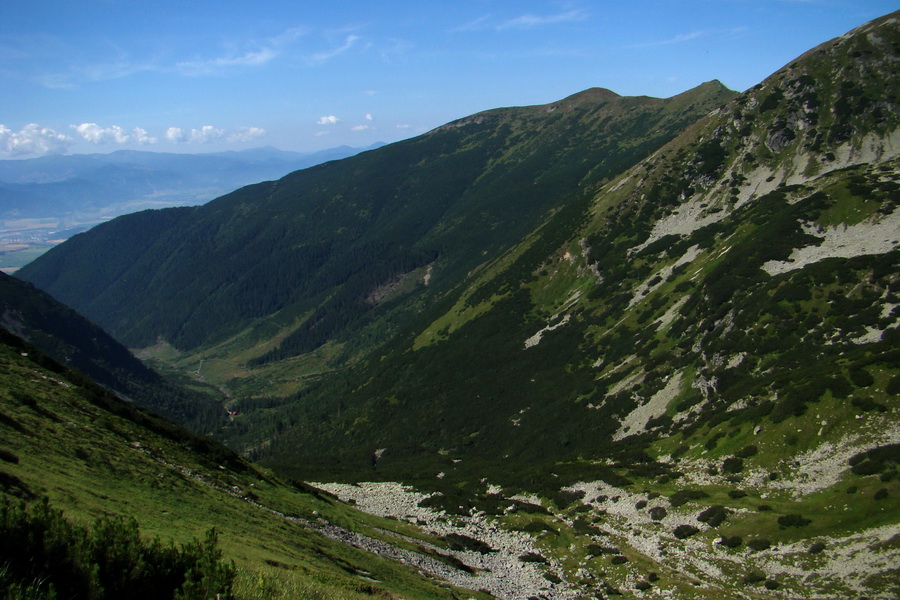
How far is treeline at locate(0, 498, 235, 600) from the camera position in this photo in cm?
1297

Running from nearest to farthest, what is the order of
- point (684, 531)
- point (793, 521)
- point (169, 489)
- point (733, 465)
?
point (169, 489), point (793, 521), point (684, 531), point (733, 465)

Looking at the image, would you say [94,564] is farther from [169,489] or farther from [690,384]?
[690,384]

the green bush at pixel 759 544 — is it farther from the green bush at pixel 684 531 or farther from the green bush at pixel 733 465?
the green bush at pixel 733 465

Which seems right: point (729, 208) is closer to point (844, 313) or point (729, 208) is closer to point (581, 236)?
point (581, 236)

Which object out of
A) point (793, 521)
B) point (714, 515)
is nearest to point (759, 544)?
point (793, 521)

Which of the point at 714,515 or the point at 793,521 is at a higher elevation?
the point at 793,521

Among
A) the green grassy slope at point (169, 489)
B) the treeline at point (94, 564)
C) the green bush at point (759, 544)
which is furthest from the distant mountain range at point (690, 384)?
the treeline at point (94, 564)

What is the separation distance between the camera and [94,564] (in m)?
13.7

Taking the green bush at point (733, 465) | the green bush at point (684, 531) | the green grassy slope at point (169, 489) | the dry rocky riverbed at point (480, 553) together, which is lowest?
the dry rocky riverbed at point (480, 553)

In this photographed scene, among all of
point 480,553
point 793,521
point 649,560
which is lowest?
point 480,553

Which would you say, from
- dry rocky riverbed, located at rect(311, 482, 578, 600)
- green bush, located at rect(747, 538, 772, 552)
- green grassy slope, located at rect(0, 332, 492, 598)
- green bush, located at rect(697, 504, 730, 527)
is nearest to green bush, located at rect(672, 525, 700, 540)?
green bush, located at rect(697, 504, 730, 527)

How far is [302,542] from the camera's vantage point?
1475 inches

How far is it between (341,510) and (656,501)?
1343 inches

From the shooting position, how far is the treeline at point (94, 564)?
12969mm
